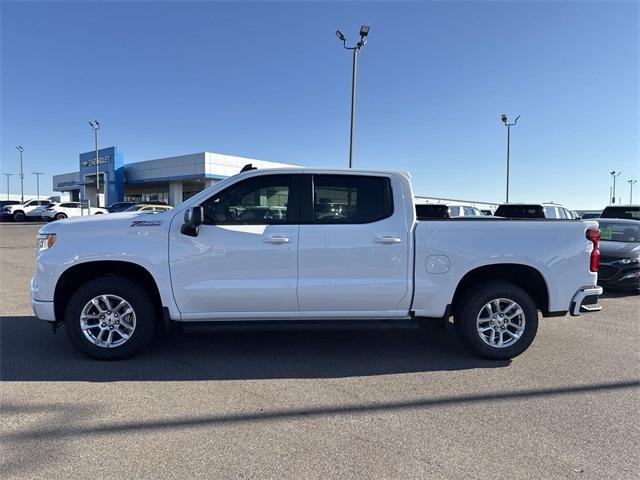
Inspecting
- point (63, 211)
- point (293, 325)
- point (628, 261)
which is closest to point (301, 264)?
point (293, 325)

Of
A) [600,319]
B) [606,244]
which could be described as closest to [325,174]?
[600,319]

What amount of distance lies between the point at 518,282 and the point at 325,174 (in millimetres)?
2491

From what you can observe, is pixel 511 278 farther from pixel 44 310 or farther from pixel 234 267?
pixel 44 310

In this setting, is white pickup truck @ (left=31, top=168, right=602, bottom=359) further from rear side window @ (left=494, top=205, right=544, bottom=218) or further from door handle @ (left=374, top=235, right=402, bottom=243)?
rear side window @ (left=494, top=205, right=544, bottom=218)

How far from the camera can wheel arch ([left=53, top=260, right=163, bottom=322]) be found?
14.8 feet

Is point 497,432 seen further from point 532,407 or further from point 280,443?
point 280,443

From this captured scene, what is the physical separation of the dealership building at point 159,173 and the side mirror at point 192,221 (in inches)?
1222

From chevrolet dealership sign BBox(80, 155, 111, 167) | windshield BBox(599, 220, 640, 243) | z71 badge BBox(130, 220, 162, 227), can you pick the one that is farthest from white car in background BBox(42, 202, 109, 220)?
windshield BBox(599, 220, 640, 243)

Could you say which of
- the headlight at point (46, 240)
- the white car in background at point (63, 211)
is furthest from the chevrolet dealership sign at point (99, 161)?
the headlight at point (46, 240)

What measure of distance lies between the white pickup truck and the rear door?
0.04 ft

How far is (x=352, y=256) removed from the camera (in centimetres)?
448

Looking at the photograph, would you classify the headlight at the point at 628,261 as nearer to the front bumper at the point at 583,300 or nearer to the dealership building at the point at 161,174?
the front bumper at the point at 583,300

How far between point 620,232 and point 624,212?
24.9ft

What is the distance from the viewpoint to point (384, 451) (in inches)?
117
